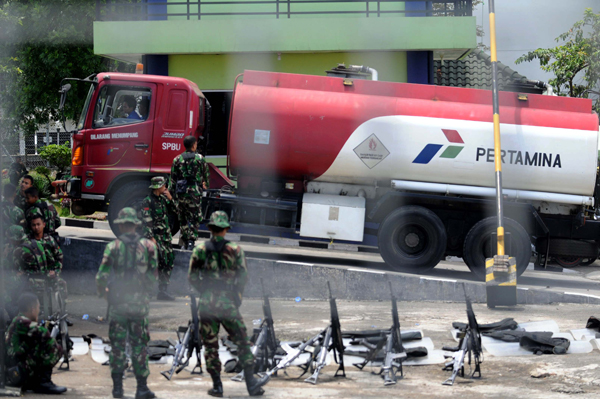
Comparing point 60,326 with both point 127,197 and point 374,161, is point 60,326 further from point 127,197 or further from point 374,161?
point 374,161

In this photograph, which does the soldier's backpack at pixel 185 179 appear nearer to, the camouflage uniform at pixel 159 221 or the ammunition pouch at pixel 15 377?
the camouflage uniform at pixel 159 221

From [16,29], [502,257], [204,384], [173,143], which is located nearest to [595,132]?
[502,257]

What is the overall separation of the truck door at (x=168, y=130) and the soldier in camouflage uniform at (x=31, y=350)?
6.04 metres

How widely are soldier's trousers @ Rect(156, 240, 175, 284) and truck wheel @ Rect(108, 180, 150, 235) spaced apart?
78.3 inches

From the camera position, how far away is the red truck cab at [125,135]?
1222 cm

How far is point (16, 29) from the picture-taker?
942 inches

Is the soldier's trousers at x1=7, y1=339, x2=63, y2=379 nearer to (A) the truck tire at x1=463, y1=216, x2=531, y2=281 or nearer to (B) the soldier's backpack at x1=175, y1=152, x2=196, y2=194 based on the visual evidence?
(B) the soldier's backpack at x1=175, y1=152, x2=196, y2=194

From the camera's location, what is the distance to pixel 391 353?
7074 mm

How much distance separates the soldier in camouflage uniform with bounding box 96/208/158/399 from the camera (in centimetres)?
605

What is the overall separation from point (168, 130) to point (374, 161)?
341cm

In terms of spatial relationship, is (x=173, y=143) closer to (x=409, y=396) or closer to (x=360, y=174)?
(x=360, y=174)

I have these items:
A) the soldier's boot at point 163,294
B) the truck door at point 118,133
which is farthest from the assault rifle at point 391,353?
the truck door at point 118,133

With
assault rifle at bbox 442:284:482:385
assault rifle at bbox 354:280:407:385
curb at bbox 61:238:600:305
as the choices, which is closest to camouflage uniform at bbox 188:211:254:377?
assault rifle at bbox 354:280:407:385

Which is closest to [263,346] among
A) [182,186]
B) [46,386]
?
[46,386]
